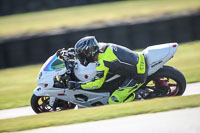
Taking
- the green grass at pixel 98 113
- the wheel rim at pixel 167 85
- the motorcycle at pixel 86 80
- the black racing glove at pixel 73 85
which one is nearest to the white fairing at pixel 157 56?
the motorcycle at pixel 86 80

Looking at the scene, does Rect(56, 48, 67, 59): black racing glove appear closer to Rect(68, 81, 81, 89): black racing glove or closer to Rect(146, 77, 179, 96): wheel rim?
Rect(68, 81, 81, 89): black racing glove

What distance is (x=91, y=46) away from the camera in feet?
23.2

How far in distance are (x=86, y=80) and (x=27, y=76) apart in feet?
17.3

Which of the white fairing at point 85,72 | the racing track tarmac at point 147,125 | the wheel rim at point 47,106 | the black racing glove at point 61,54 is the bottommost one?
the wheel rim at point 47,106

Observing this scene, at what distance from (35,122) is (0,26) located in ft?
58.3

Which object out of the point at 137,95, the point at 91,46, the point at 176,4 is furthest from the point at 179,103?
the point at 176,4

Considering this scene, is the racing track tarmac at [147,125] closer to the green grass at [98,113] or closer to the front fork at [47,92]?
the green grass at [98,113]

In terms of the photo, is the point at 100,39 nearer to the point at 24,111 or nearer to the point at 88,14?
the point at 24,111

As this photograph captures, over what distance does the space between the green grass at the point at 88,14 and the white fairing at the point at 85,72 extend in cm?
1276

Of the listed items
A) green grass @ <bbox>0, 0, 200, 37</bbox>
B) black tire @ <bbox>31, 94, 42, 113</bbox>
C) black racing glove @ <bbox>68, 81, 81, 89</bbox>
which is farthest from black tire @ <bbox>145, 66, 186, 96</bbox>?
green grass @ <bbox>0, 0, 200, 37</bbox>

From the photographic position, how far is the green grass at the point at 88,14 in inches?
813

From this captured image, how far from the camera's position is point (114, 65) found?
7043 mm

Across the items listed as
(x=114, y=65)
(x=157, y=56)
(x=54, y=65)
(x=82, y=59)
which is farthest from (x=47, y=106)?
(x=157, y=56)

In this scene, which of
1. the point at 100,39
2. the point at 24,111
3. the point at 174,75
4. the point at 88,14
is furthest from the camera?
the point at 88,14
